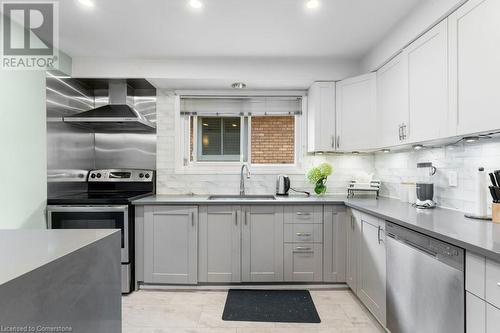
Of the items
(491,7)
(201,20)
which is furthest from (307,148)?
(491,7)

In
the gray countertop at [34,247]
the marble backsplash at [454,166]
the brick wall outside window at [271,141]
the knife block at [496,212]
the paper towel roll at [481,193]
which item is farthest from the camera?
the brick wall outside window at [271,141]

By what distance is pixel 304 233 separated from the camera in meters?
2.91

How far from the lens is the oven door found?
2758mm

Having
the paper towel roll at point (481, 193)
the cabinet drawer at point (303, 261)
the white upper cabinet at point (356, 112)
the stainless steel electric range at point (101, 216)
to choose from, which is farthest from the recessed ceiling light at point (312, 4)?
the stainless steel electric range at point (101, 216)

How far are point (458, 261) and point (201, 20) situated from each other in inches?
93.4

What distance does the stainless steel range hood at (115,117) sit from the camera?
3037 millimetres

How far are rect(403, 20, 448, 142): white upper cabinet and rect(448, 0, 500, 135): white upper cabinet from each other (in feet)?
0.26

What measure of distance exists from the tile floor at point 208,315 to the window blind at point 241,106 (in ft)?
6.87

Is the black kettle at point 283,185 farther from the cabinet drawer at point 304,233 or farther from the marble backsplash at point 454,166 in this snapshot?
the marble backsplash at point 454,166

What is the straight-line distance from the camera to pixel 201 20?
236 cm

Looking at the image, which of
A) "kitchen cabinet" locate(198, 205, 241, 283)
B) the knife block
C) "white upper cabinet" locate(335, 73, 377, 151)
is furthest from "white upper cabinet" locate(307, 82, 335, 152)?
the knife block

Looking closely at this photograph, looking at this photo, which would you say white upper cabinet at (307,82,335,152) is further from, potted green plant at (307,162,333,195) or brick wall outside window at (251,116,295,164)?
brick wall outside window at (251,116,295,164)

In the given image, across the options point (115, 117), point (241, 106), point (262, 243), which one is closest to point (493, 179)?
point (262, 243)

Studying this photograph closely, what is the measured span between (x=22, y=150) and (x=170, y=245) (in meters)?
1.55
